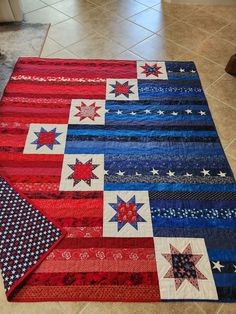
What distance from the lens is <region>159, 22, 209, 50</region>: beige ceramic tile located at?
7.11 feet

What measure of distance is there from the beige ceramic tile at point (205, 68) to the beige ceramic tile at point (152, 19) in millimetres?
432

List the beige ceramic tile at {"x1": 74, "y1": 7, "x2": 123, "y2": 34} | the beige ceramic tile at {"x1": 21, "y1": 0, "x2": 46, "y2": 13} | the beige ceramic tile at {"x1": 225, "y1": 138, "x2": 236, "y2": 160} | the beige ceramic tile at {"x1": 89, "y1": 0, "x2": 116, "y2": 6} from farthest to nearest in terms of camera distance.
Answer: the beige ceramic tile at {"x1": 89, "y1": 0, "x2": 116, "y2": 6}
the beige ceramic tile at {"x1": 21, "y1": 0, "x2": 46, "y2": 13}
the beige ceramic tile at {"x1": 74, "y1": 7, "x2": 123, "y2": 34}
the beige ceramic tile at {"x1": 225, "y1": 138, "x2": 236, "y2": 160}

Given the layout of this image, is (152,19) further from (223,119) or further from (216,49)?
(223,119)

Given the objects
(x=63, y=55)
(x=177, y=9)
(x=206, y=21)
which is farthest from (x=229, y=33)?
(x=63, y=55)

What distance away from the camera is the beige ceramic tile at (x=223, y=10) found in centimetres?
247

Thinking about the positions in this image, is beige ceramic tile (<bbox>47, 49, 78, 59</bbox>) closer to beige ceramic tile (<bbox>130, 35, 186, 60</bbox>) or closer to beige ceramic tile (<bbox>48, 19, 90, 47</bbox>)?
beige ceramic tile (<bbox>48, 19, 90, 47</bbox>)

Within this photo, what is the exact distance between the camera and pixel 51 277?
1.05 meters

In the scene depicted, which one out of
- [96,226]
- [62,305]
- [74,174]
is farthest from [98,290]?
[74,174]

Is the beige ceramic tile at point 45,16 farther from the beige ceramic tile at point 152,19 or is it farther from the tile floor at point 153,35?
the beige ceramic tile at point 152,19

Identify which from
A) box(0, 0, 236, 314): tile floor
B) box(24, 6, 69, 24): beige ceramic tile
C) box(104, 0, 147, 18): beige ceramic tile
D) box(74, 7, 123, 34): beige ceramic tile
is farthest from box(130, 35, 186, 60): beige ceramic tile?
box(24, 6, 69, 24): beige ceramic tile

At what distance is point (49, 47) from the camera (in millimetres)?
2088

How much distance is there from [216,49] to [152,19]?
0.64 m

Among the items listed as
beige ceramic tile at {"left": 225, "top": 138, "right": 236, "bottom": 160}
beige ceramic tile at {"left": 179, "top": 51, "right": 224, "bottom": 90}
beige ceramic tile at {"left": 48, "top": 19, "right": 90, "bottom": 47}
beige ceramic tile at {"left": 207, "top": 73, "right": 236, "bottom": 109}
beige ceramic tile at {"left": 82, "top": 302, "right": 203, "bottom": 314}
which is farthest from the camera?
beige ceramic tile at {"left": 48, "top": 19, "right": 90, "bottom": 47}

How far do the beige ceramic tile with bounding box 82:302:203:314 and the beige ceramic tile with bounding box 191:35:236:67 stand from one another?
5.17 feet
